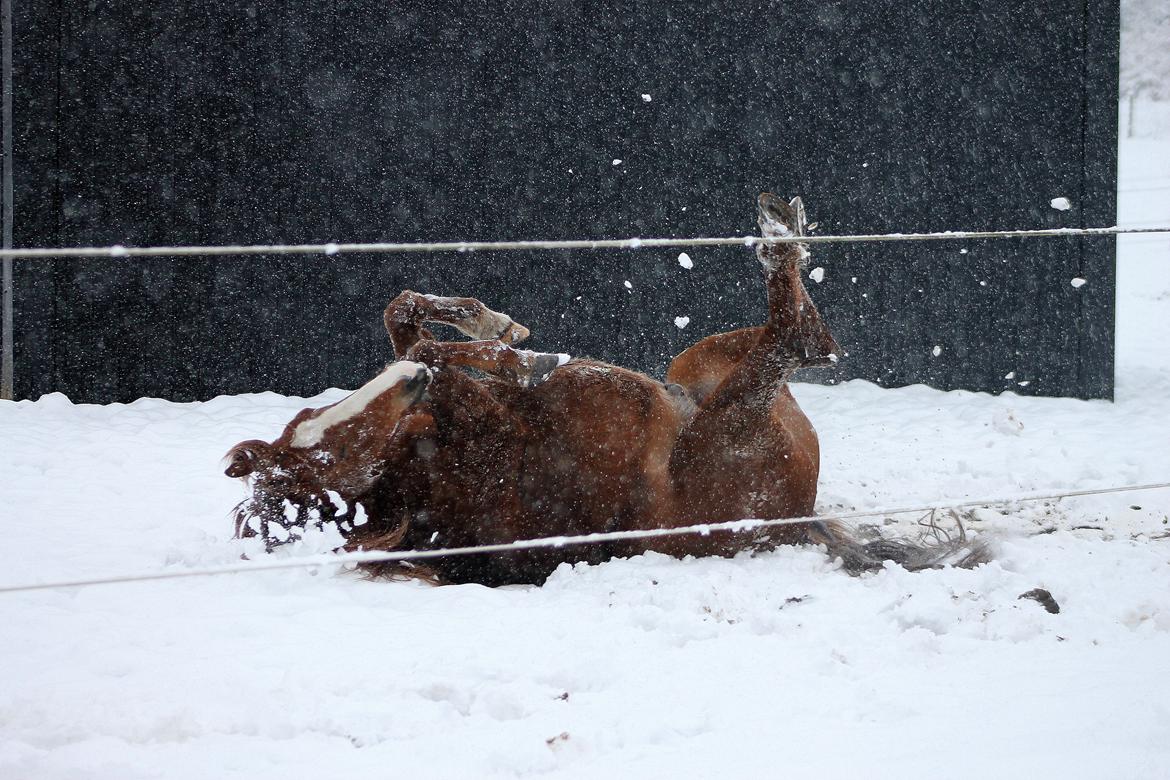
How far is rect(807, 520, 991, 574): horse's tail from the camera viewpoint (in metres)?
2.40

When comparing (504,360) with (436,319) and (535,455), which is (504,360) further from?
(436,319)

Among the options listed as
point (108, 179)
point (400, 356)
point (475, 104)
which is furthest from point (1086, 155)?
point (108, 179)

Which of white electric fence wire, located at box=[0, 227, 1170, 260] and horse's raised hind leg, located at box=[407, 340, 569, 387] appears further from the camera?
horse's raised hind leg, located at box=[407, 340, 569, 387]

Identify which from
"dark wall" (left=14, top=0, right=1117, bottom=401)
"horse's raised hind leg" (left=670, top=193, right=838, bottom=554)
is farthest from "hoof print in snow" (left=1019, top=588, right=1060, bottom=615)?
"dark wall" (left=14, top=0, right=1117, bottom=401)

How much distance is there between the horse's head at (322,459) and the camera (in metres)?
2.17

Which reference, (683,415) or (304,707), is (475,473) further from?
(304,707)

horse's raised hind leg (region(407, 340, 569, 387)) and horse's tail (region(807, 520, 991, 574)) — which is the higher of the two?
horse's raised hind leg (region(407, 340, 569, 387))

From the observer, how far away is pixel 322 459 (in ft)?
7.16

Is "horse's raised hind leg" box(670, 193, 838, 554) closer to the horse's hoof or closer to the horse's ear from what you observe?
the horse's hoof

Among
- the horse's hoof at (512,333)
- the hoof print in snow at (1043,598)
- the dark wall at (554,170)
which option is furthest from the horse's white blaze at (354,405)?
the dark wall at (554,170)

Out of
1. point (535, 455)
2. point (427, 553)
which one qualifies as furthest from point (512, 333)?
point (427, 553)

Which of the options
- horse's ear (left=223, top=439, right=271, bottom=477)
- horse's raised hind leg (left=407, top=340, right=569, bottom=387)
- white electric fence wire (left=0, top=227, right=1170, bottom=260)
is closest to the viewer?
white electric fence wire (left=0, top=227, right=1170, bottom=260)

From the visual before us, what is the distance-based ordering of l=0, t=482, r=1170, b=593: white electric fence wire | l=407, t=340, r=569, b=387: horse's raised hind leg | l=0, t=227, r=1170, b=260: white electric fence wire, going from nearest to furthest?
l=0, t=227, r=1170, b=260: white electric fence wire
l=0, t=482, r=1170, b=593: white electric fence wire
l=407, t=340, r=569, b=387: horse's raised hind leg

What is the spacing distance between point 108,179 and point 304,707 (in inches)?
163
